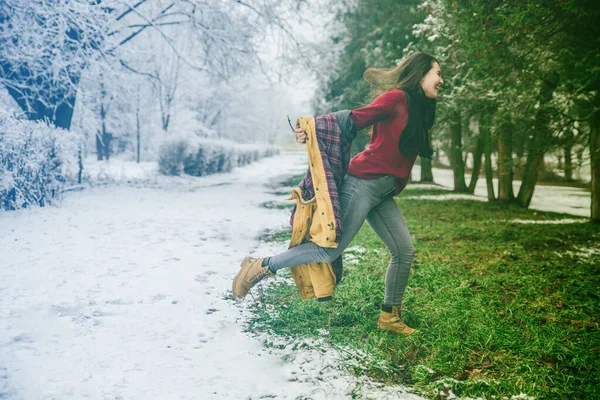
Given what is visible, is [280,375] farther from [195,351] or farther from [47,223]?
[47,223]

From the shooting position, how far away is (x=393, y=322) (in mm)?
3355

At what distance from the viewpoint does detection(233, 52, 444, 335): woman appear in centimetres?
302

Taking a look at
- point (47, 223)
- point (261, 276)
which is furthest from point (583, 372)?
point (47, 223)

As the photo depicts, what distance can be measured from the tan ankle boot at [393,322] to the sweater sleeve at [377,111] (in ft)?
4.65

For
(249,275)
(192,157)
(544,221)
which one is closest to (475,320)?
(249,275)

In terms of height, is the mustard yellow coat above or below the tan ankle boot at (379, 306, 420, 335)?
above

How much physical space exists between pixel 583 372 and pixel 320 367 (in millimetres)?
1674

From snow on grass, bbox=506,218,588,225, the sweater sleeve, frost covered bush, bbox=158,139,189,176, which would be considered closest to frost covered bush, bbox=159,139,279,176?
frost covered bush, bbox=158,139,189,176

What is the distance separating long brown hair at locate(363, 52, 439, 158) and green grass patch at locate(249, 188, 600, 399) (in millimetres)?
1388

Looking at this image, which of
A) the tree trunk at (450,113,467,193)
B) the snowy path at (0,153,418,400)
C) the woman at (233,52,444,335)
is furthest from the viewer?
the tree trunk at (450,113,467,193)

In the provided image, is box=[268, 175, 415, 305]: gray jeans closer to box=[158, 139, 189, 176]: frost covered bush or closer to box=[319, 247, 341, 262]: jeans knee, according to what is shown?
box=[319, 247, 341, 262]: jeans knee

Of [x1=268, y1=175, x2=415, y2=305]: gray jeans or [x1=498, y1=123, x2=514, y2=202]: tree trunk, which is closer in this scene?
[x1=268, y1=175, x2=415, y2=305]: gray jeans

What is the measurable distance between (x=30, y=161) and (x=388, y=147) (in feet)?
22.6

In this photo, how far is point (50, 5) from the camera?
7.83 metres
